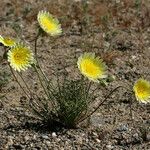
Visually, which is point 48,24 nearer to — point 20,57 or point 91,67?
point 20,57

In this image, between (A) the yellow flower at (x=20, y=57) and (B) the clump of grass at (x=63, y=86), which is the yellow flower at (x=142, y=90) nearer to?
(B) the clump of grass at (x=63, y=86)

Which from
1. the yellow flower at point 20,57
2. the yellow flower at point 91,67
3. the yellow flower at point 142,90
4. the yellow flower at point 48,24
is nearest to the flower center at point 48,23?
the yellow flower at point 48,24

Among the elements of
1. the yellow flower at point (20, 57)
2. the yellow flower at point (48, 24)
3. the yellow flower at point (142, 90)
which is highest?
the yellow flower at point (48, 24)

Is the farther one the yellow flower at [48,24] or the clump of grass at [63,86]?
the yellow flower at [48,24]

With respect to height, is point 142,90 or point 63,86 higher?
point 63,86

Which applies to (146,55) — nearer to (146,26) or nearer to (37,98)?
(146,26)

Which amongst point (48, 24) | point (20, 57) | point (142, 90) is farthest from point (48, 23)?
point (142, 90)

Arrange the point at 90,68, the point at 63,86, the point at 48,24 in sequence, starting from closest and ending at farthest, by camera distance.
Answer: the point at 90,68 → the point at 48,24 → the point at 63,86
